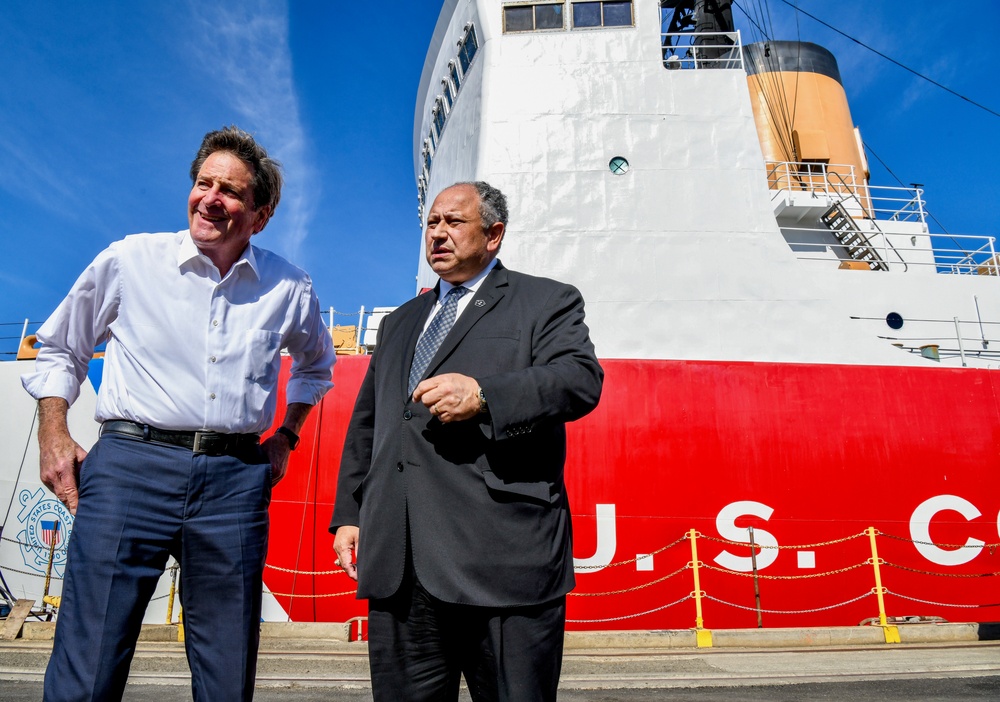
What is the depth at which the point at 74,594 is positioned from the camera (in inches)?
70.9

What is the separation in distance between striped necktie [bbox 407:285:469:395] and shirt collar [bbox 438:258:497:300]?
2 centimetres

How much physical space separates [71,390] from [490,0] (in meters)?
9.00

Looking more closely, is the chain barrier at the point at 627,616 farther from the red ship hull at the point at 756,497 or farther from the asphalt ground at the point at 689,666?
the asphalt ground at the point at 689,666

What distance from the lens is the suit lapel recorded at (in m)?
1.93

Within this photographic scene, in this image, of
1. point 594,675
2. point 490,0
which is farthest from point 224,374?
point 490,0

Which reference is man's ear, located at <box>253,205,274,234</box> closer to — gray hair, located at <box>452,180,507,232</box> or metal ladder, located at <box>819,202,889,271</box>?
gray hair, located at <box>452,180,507,232</box>

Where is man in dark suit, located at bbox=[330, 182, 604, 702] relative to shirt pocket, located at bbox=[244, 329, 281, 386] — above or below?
below

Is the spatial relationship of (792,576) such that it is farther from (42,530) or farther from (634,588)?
(42,530)

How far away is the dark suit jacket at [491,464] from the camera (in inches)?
66.7

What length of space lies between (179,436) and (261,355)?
1.08ft

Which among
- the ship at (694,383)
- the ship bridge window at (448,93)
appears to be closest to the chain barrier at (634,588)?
the ship at (694,383)

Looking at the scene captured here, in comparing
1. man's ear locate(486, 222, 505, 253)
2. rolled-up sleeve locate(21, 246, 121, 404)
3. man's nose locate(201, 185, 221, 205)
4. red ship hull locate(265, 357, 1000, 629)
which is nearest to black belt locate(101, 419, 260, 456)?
rolled-up sleeve locate(21, 246, 121, 404)

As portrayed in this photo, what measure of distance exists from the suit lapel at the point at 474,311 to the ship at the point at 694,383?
4.76 m

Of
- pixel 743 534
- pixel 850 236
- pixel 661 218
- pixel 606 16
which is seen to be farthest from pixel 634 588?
pixel 606 16
